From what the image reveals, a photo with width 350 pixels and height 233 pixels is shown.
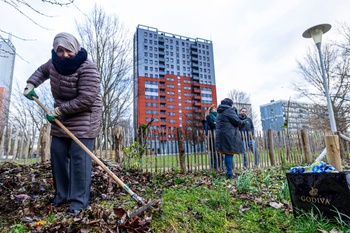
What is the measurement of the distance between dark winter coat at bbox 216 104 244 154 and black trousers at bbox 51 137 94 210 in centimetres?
302

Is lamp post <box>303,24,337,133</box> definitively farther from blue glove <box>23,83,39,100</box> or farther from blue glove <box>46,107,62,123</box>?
blue glove <box>23,83,39,100</box>

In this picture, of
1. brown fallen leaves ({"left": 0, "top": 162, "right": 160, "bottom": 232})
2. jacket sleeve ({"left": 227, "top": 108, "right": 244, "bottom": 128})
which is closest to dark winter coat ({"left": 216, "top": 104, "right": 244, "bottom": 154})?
jacket sleeve ({"left": 227, "top": 108, "right": 244, "bottom": 128})

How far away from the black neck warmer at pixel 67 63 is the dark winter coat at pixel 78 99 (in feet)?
0.13

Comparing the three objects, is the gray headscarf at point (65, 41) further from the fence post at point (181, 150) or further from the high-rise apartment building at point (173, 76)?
the high-rise apartment building at point (173, 76)

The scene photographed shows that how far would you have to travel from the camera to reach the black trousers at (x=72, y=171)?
217cm

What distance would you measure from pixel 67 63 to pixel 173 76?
62.2 m

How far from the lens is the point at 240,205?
2611 mm

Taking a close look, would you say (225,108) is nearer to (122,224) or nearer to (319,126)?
(122,224)

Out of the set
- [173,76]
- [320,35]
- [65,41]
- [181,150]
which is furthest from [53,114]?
[173,76]

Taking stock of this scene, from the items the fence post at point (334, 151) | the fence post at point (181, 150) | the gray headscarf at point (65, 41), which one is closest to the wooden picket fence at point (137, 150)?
the fence post at point (181, 150)

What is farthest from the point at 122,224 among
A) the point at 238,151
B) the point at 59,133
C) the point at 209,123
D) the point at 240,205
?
the point at 209,123

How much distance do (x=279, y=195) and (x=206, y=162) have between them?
3231mm

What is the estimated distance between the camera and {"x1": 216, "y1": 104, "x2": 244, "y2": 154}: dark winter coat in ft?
14.8

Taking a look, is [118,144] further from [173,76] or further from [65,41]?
[173,76]
